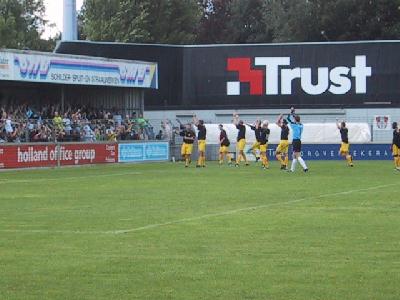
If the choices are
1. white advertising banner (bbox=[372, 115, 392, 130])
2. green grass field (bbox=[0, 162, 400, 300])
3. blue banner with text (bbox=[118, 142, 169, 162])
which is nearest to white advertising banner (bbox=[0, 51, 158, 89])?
blue banner with text (bbox=[118, 142, 169, 162])

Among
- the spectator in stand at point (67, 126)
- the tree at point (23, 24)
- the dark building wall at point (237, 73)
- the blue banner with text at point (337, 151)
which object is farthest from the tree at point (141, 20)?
the spectator in stand at point (67, 126)

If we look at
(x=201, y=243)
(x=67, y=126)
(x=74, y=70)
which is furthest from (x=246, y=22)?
(x=201, y=243)

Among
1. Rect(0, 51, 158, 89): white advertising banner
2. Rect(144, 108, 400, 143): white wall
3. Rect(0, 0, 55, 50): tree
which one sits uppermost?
Rect(0, 0, 55, 50): tree

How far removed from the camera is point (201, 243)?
535 inches

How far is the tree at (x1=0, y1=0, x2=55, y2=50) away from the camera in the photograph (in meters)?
85.1

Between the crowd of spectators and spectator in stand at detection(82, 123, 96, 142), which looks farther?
spectator in stand at detection(82, 123, 96, 142)

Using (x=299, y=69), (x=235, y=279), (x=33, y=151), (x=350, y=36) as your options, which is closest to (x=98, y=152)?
(x=33, y=151)

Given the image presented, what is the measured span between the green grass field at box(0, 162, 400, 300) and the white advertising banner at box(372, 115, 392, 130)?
31237mm

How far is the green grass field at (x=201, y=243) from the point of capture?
10.2 m

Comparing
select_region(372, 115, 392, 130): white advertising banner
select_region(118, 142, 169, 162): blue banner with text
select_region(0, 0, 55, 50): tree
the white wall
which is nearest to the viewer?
select_region(118, 142, 169, 162): blue banner with text

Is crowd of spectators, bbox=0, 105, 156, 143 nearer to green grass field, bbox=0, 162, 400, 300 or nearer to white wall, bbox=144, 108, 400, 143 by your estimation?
white wall, bbox=144, 108, 400, 143

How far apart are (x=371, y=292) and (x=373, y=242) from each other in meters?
3.82

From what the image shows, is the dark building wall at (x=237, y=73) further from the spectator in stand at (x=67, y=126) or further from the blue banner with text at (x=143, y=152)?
the spectator in stand at (x=67, y=126)

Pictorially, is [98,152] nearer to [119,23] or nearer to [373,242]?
[373,242]
